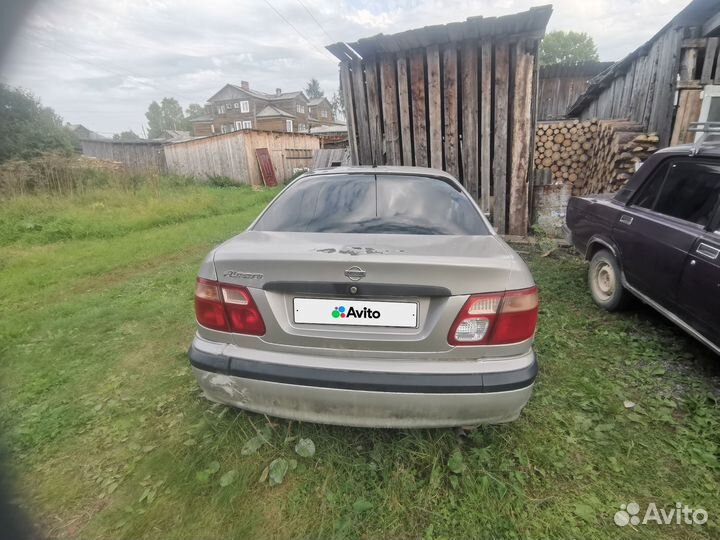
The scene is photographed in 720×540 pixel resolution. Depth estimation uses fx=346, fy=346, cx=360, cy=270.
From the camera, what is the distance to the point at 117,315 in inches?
147

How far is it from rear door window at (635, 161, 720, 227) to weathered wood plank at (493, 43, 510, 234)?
256 cm

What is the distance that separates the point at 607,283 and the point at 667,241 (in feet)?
3.43

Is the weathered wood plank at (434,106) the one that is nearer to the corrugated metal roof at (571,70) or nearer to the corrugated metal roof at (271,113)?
the corrugated metal roof at (571,70)

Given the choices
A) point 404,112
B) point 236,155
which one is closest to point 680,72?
point 404,112

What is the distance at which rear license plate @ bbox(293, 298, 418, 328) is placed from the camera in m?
1.55

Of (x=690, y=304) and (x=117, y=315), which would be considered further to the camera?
(x=117, y=315)

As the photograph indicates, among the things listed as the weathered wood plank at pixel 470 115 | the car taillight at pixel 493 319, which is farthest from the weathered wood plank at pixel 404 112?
the car taillight at pixel 493 319

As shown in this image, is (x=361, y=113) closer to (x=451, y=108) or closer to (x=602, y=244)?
(x=451, y=108)

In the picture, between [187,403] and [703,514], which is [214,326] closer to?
[187,403]

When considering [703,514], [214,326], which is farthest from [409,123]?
[703,514]

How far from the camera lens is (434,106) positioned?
18.3 ft

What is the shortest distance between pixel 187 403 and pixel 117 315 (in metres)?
2.03

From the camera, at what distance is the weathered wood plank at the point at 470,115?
5.21 meters

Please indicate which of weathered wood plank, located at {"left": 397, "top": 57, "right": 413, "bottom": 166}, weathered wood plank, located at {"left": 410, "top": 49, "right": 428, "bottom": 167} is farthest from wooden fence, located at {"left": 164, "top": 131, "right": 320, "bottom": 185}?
weathered wood plank, located at {"left": 410, "top": 49, "right": 428, "bottom": 167}
